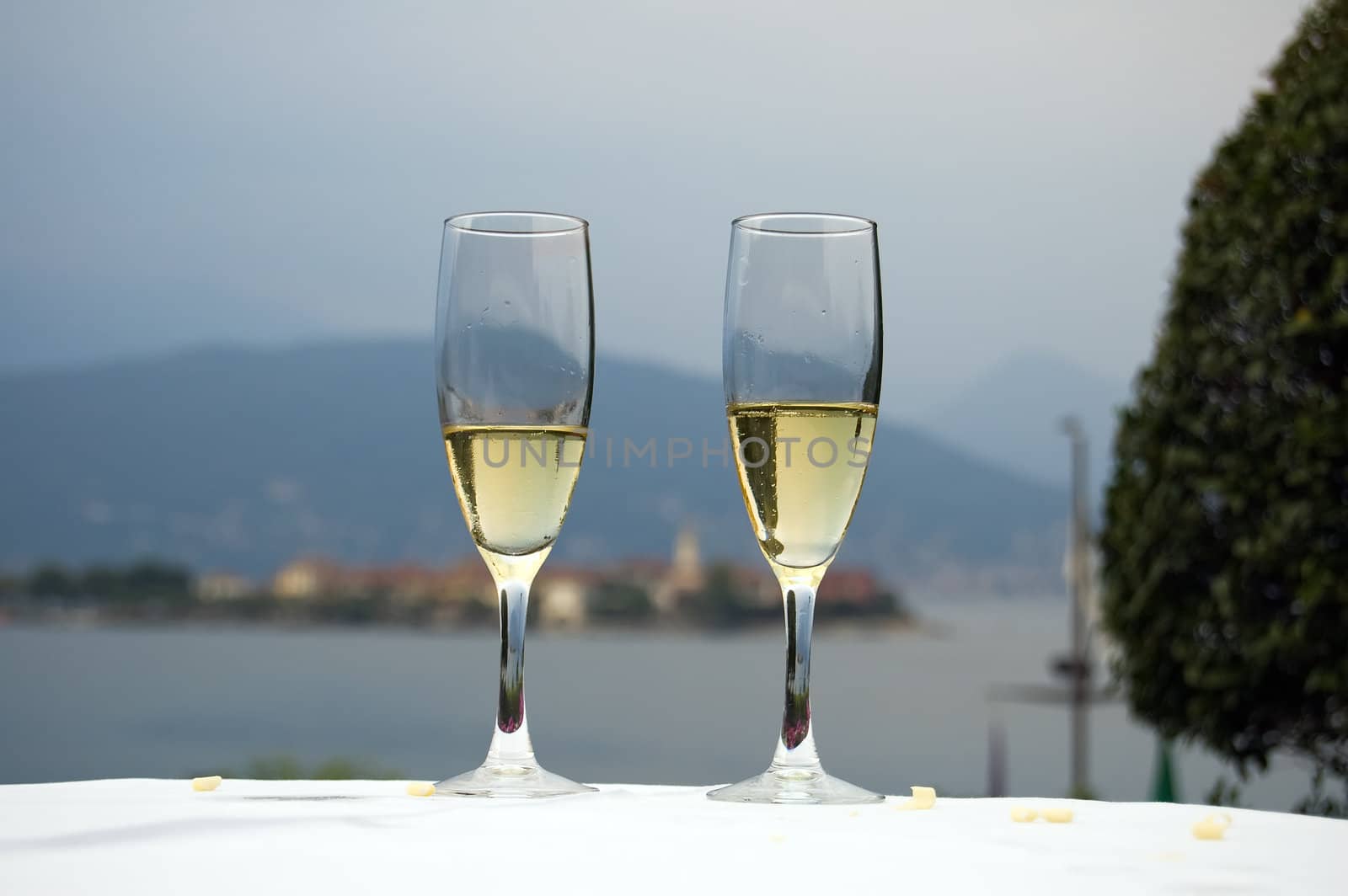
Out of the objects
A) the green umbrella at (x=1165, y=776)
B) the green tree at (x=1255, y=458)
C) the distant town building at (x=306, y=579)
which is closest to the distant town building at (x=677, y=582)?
Result: the distant town building at (x=306, y=579)

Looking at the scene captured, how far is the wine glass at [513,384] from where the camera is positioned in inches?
64.7

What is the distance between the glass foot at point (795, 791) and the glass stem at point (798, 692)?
1 cm

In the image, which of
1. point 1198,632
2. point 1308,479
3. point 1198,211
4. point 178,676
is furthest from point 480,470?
point 178,676

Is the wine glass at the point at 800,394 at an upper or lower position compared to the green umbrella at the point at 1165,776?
upper

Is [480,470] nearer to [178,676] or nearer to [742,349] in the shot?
[742,349]

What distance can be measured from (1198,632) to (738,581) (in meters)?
21.4

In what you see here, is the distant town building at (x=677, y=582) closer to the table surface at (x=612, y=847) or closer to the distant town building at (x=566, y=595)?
the distant town building at (x=566, y=595)

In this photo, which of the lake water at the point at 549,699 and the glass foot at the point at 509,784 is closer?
the glass foot at the point at 509,784

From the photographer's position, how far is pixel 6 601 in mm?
33469

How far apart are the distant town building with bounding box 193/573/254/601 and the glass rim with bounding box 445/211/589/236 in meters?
30.3

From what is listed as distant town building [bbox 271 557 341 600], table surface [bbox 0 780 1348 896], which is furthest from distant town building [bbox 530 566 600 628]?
table surface [bbox 0 780 1348 896]

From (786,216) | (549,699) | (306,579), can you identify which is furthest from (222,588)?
(786,216)

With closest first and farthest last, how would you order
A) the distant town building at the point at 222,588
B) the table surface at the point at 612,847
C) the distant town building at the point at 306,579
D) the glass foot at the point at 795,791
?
the table surface at the point at 612,847 < the glass foot at the point at 795,791 < the distant town building at the point at 306,579 < the distant town building at the point at 222,588

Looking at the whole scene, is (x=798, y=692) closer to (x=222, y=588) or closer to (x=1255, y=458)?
(x=1255, y=458)
